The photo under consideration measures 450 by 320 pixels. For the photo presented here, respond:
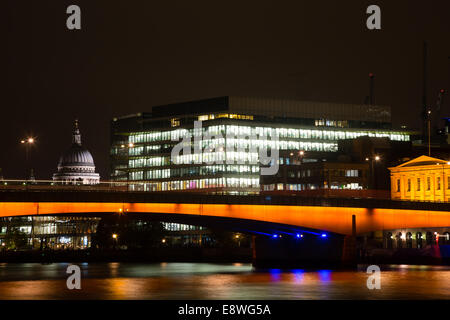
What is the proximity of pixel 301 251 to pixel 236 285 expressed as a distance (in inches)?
1406

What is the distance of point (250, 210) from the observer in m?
105

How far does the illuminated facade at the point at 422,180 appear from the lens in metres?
167

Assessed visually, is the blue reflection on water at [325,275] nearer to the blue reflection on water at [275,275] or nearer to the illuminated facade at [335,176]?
the blue reflection on water at [275,275]

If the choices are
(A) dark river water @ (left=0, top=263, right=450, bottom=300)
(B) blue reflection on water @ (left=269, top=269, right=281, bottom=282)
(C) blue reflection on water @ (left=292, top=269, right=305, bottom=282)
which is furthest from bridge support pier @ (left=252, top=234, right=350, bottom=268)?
(A) dark river water @ (left=0, top=263, right=450, bottom=300)

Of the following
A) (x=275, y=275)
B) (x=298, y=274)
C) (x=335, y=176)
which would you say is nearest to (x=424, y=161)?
(x=335, y=176)

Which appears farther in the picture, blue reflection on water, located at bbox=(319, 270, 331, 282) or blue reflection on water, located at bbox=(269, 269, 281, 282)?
blue reflection on water, located at bbox=(269, 269, 281, 282)

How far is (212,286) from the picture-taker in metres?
83.9

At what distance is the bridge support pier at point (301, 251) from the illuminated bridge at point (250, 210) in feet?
0.99

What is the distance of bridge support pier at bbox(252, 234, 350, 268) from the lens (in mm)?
112688

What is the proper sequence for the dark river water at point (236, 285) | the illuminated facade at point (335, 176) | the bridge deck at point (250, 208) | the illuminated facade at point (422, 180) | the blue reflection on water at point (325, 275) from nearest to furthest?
the dark river water at point (236, 285)
the bridge deck at point (250, 208)
the blue reflection on water at point (325, 275)
the illuminated facade at point (422, 180)
the illuminated facade at point (335, 176)

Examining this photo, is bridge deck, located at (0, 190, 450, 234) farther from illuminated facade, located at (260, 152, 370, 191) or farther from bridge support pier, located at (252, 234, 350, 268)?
illuminated facade, located at (260, 152, 370, 191)

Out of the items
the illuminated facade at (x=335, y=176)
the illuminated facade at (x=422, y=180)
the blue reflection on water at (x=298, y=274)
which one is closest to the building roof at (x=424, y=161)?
the illuminated facade at (x=422, y=180)

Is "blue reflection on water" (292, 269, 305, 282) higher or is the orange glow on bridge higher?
the orange glow on bridge
